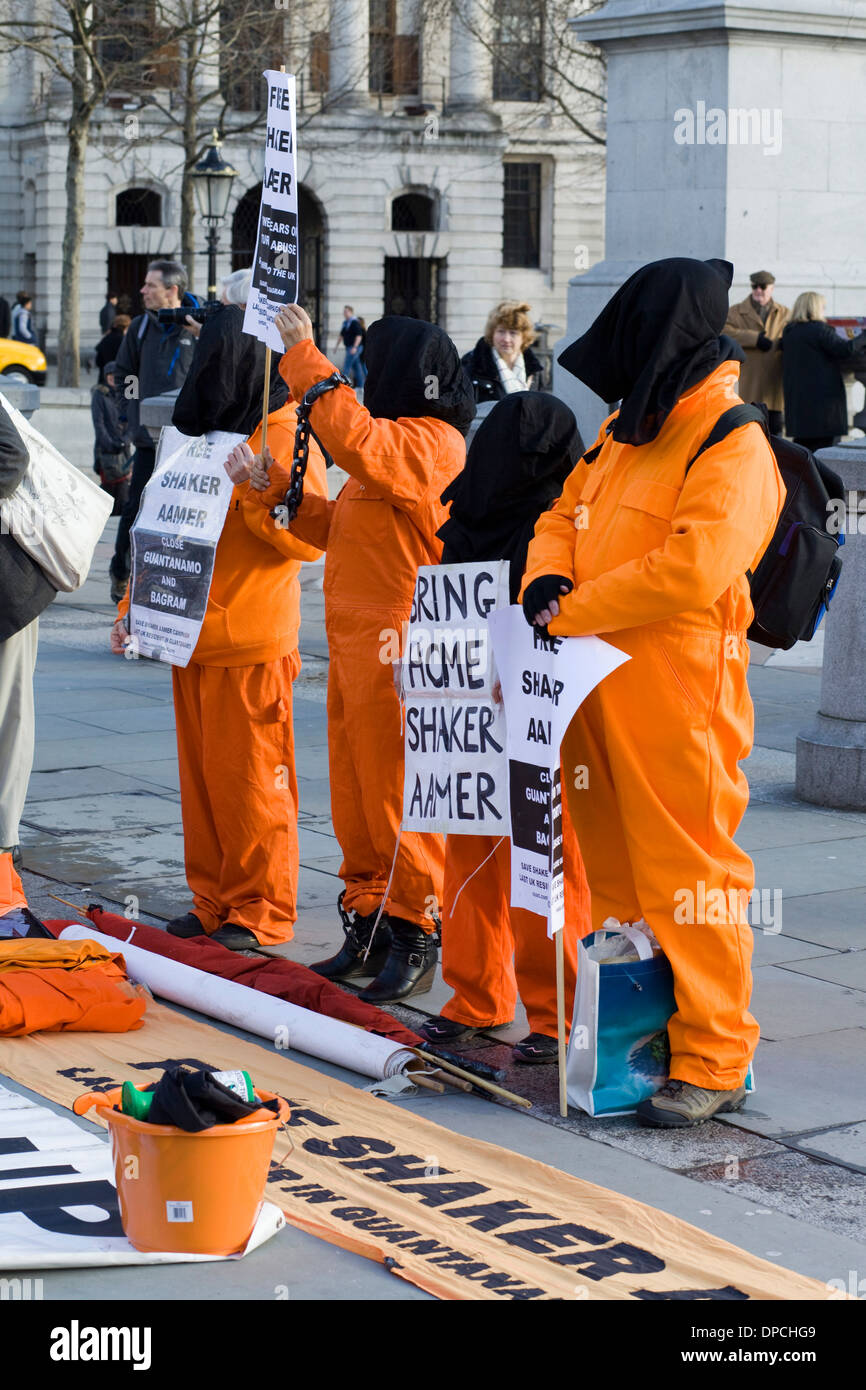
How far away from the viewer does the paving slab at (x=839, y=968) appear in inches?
219

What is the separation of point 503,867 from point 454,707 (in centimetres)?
43

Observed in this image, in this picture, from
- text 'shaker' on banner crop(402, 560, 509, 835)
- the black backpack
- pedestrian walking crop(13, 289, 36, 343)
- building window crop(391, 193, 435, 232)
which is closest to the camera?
the black backpack

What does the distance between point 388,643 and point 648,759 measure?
4.03ft

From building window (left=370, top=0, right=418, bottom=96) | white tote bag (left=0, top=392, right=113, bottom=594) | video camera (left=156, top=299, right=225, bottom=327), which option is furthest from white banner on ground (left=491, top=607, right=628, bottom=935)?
building window (left=370, top=0, right=418, bottom=96)

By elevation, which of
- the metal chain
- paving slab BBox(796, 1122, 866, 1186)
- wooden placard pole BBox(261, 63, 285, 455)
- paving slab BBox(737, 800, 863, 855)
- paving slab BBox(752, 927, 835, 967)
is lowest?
paving slab BBox(796, 1122, 866, 1186)

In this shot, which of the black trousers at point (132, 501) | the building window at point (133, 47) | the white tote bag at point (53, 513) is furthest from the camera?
the building window at point (133, 47)

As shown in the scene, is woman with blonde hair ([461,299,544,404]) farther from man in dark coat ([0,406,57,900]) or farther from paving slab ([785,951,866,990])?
paving slab ([785,951,866,990])

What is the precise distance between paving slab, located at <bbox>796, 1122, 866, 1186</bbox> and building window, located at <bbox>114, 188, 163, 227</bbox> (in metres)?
48.1

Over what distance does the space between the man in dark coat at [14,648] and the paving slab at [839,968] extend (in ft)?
7.66

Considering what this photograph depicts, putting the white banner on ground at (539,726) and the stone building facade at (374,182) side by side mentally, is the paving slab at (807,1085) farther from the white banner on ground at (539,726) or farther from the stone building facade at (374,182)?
the stone building facade at (374,182)

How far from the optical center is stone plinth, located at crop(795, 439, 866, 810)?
300 inches

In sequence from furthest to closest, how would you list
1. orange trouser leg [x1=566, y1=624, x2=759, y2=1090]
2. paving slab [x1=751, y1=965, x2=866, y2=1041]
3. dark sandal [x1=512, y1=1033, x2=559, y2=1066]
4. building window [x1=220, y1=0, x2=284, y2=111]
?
building window [x1=220, y1=0, x2=284, y2=111]
paving slab [x1=751, y1=965, x2=866, y2=1041]
dark sandal [x1=512, y1=1033, x2=559, y2=1066]
orange trouser leg [x1=566, y1=624, x2=759, y2=1090]

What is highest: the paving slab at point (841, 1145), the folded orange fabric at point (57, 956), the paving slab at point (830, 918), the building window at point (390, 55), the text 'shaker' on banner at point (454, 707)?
the building window at point (390, 55)

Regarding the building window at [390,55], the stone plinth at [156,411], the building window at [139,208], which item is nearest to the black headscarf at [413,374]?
the stone plinth at [156,411]
